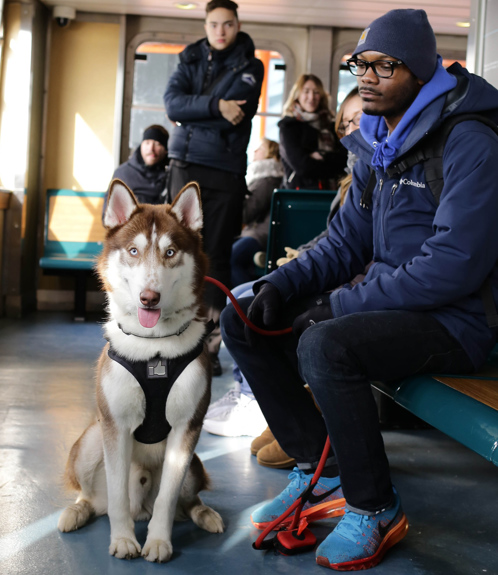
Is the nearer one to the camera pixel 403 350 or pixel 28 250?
pixel 403 350

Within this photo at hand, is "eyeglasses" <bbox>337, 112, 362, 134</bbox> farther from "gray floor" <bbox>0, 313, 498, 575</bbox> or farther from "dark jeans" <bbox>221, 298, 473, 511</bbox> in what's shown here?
"dark jeans" <bbox>221, 298, 473, 511</bbox>

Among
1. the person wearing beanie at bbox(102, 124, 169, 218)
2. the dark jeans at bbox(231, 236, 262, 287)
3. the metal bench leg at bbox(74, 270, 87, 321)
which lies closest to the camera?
the dark jeans at bbox(231, 236, 262, 287)

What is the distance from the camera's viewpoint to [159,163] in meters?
7.03

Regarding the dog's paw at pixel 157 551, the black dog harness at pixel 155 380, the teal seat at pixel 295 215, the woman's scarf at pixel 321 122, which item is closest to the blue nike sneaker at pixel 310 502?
the dog's paw at pixel 157 551

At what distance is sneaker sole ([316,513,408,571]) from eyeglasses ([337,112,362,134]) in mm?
2068

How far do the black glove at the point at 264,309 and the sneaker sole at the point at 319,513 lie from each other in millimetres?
604

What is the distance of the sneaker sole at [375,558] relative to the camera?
6.66 feet

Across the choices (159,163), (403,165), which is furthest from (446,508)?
(159,163)

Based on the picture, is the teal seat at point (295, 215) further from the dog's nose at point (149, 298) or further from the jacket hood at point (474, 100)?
the dog's nose at point (149, 298)

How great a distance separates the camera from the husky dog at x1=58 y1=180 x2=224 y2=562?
6.79 feet

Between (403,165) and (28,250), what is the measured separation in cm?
644

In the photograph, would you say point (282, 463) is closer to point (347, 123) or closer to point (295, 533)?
point (295, 533)

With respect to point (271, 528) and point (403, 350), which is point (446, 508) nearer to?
point (271, 528)

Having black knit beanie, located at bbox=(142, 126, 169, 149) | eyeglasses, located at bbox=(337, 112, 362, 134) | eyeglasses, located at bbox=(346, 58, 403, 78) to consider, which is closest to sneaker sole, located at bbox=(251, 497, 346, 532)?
eyeglasses, located at bbox=(346, 58, 403, 78)
